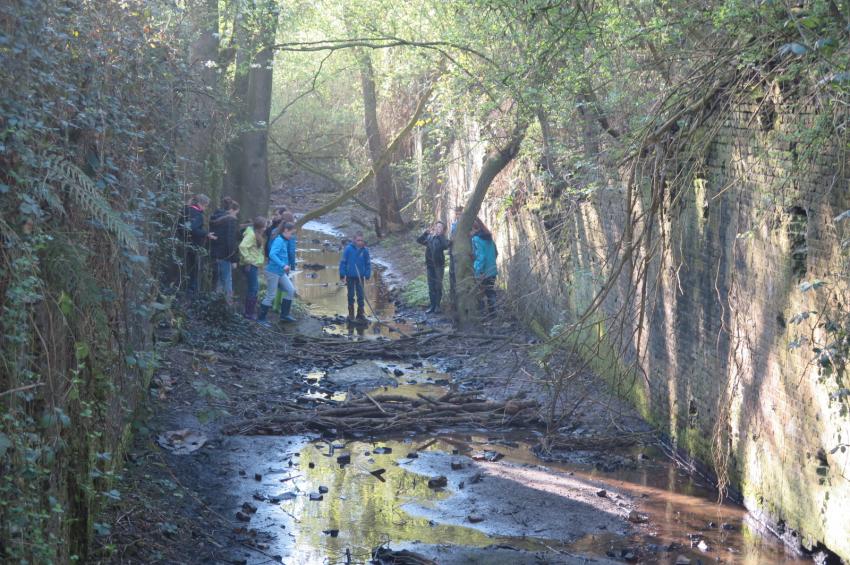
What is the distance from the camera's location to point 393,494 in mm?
9273

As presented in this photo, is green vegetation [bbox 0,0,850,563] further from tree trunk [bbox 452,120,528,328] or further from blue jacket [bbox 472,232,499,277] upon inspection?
blue jacket [bbox 472,232,499,277]

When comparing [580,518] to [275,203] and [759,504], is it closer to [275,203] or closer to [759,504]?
[759,504]

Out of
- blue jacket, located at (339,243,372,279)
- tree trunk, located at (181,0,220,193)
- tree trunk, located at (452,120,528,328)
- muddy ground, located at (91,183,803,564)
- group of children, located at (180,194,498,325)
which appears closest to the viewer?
muddy ground, located at (91,183,803,564)

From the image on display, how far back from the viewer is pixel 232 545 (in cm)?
763

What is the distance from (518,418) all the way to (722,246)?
353 centimetres

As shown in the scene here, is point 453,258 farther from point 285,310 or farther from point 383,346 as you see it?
point 285,310

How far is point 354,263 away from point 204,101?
5791 mm

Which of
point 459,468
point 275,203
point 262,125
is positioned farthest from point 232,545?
point 275,203

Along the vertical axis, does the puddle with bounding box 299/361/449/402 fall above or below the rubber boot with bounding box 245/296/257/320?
below

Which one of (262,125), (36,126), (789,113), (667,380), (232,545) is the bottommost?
(232,545)

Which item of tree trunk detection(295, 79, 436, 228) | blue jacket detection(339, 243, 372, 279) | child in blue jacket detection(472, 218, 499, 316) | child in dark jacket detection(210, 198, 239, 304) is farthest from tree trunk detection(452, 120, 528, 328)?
child in dark jacket detection(210, 198, 239, 304)

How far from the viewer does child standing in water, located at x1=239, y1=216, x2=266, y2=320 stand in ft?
54.1

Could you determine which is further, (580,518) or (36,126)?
(580,518)

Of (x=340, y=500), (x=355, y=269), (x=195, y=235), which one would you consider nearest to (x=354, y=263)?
(x=355, y=269)
